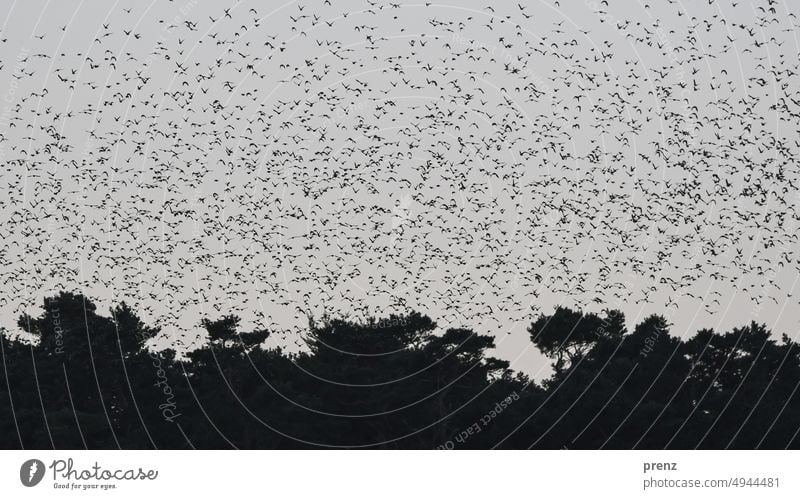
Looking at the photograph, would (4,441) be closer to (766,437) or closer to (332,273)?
(332,273)

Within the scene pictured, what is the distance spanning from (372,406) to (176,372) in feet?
38.3

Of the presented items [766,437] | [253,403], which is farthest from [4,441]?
[766,437]

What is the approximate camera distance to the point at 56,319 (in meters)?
69.9
